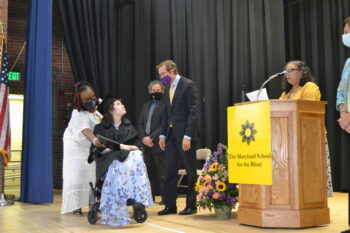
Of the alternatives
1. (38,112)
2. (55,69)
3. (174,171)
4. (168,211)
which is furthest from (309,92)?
(55,69)

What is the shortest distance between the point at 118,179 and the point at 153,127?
1930mm

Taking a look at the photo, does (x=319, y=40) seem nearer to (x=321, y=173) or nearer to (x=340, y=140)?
(x=340, y=140)

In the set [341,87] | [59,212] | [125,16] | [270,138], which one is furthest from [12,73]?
[341,87]

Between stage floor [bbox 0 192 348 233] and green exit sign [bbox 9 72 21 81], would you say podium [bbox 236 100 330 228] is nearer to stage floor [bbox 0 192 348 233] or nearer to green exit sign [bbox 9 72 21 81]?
stage floor [bbox 0 192 348 233]

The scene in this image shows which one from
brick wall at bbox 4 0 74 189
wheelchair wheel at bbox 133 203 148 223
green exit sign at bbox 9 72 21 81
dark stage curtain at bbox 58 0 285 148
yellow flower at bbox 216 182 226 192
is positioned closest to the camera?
wheelchair wheel at bbox 133 203 148 223

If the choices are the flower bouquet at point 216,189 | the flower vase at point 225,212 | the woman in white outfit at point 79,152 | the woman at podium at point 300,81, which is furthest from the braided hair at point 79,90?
the woman at podium at point 300,81

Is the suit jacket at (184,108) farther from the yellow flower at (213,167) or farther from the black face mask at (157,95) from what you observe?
the black face mask at (157,95)

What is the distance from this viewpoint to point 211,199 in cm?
402

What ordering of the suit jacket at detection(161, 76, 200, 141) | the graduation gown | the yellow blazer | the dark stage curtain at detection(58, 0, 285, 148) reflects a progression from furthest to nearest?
the dark stage curtain at detection(58, 0, 285, 148), the suit jacket at detection(161, 76, 200, 141), the yellow blazer, the graduation gown

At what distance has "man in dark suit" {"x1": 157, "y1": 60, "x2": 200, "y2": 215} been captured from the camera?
13.9ft

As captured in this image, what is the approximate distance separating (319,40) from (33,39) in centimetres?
461

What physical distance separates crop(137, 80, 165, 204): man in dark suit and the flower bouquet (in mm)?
1115

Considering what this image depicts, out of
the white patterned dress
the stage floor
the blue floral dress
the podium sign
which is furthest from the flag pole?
the podium sign

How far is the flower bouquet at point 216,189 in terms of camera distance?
156 inches
